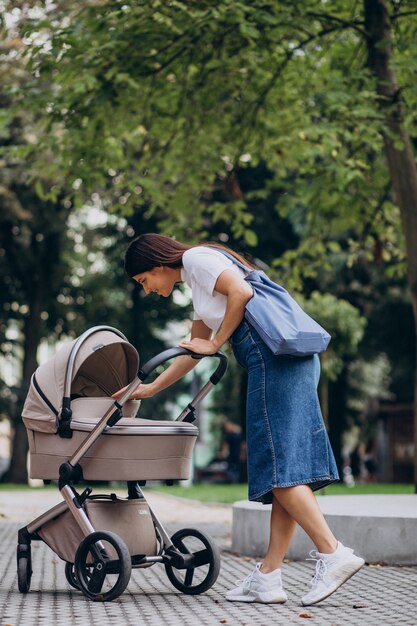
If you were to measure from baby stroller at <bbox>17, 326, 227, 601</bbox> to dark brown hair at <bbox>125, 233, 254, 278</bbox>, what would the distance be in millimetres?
396

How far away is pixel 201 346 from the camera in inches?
215

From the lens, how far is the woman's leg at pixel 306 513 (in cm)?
538

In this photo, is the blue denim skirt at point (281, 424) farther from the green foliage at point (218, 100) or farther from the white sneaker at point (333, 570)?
the green foliage at point (218, 100)

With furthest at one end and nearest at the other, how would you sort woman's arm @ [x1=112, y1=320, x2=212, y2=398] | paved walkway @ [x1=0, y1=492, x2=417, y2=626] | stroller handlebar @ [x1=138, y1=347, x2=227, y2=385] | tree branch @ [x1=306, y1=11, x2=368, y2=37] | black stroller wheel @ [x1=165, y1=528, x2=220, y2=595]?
1. tree branch @ [x1=306, y1=11, x2=368, y2=37]
2. black stroller wheel @ [x1=165, y1=528, x2=220, y2=595]
3. woman's arm @ [x1=112, y1=320, x2=212, y2=398]
4. stroller handlebar @ [x1=138, y1=347, x2=227, y2=385]
5. paved walkway @ [x1=0, y1=492, x2=417, y2=626]

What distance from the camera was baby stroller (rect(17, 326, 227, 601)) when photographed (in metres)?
5.56

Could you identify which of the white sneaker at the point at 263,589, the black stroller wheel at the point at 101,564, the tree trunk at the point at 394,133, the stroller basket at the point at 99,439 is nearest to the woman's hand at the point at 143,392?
the stroller basket at the point at 99,439

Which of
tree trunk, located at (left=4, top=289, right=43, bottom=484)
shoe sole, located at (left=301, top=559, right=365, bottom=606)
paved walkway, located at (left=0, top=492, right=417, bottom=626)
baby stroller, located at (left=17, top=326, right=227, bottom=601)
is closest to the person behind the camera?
paved walkway, located at (left=0, top=492, right=417, bottom=626)

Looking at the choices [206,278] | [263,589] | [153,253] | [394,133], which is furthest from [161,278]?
[394,133]

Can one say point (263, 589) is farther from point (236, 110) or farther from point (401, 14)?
point (236, 110)

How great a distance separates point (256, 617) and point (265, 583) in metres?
0.45

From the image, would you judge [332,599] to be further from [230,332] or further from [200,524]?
[200,524]

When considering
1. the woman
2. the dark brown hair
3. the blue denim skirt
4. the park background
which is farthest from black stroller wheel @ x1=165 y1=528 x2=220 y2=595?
the park background

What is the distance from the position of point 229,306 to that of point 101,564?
139 cm

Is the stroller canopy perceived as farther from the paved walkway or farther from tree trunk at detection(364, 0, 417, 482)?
tree trunk at detection(364, 0, 417, 482)
